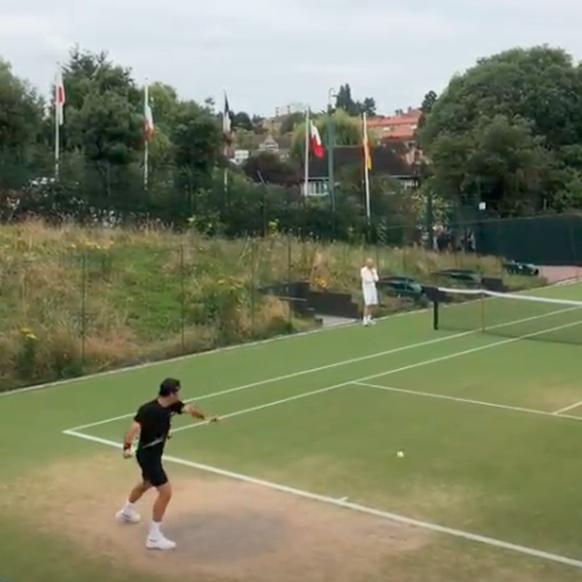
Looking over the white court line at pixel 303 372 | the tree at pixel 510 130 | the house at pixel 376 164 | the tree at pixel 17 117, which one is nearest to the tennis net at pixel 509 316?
the white court line at pixel 303 372

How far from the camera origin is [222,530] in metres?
10.8

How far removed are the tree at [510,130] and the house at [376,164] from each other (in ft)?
32.3

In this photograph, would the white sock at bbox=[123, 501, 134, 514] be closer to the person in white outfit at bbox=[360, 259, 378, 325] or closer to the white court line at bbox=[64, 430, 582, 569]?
the white court line at bbox=[64, 430, 582, 569]

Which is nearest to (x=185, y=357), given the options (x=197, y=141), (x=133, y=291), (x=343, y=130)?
(x=133, y=291)

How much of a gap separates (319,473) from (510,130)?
147ft

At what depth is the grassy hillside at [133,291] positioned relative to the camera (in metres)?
20.2

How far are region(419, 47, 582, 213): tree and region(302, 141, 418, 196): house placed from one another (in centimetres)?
984

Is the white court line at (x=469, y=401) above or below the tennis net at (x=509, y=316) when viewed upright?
below

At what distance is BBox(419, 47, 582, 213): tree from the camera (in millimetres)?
55188

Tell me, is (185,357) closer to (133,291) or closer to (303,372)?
(303,372)

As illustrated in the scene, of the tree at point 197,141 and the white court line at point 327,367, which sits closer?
the white court line at point 327,367

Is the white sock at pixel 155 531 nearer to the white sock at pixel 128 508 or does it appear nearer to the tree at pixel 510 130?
the white sock at pixel 128 508

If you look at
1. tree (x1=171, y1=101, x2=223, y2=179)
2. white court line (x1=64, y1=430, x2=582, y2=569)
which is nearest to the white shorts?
white court line (x1=64, y1=430, x2=582, y2=569)

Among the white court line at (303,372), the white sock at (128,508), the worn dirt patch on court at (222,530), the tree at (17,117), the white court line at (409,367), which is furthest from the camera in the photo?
the tree at (17,117)
